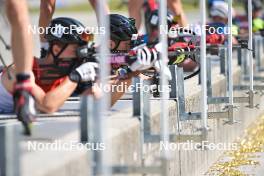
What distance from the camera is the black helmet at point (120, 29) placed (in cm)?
1009

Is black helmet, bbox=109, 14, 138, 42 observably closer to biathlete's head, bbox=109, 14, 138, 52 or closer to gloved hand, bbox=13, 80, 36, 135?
biathlete's head, bbox=109, 14, 138, 52

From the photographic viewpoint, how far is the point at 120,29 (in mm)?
10086

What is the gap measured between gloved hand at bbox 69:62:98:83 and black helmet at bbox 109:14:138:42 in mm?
1741

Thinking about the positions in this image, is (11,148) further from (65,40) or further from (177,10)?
(177,10)

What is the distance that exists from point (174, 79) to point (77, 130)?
245 centimetres

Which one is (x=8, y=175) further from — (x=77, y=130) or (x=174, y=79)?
(x=174, y=79)

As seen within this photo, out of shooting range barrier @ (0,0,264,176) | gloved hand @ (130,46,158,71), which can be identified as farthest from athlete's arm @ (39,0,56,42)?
gloved hand @ (130,46,158,71)

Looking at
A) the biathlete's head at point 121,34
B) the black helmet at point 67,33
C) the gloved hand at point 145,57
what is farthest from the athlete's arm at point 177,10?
the gloved hand at point 145,57

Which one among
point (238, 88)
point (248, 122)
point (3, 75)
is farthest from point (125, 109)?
point (248, 122)

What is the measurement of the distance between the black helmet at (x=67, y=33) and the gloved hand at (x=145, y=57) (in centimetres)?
84

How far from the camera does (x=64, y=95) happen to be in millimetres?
8133

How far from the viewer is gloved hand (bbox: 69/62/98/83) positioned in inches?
324


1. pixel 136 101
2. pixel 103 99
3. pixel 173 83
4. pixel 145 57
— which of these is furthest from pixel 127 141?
pixel 173 83

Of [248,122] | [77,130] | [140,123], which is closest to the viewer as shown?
[77,130]
